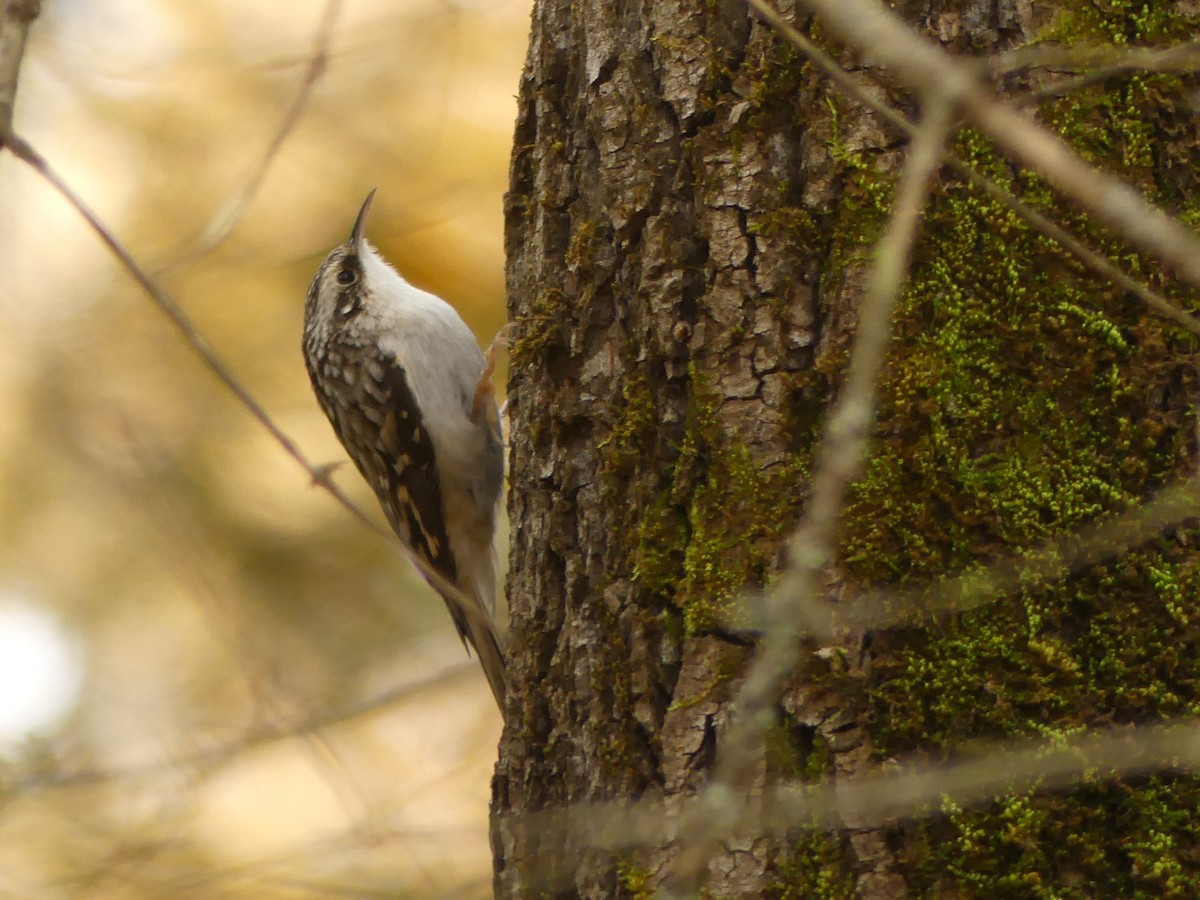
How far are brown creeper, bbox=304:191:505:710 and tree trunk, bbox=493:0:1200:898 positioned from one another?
5.21ft

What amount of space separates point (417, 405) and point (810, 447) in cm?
204

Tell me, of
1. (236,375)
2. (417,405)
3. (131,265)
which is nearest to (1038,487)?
(131,265)

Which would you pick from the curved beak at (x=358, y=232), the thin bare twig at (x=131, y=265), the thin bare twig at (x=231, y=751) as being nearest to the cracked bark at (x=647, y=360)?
the thin bare twig at (x=131, y=265)

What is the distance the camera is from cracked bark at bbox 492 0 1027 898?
1.56m

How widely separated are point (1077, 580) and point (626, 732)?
2.00 ft

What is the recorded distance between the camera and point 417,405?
3443 mm

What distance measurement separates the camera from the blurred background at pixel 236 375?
3.78 meters

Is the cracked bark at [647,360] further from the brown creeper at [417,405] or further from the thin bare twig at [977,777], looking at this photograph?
the brown creeper at [417,405]

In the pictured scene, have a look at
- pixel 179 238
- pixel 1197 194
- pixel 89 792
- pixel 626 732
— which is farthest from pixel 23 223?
pixel 1197 194

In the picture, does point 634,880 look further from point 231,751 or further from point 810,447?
point 231,751

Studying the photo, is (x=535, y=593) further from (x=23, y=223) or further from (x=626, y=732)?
(x=23, y=223)

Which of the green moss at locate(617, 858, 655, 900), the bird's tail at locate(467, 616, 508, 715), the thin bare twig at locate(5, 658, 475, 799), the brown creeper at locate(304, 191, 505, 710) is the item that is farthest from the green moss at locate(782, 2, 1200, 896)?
the brown creeper at locate(304, 191, 505, 710)

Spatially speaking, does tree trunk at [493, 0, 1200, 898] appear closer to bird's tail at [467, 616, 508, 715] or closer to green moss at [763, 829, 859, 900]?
green moss at [763, 829, 859, 900]

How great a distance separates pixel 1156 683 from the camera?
139 centimetres
